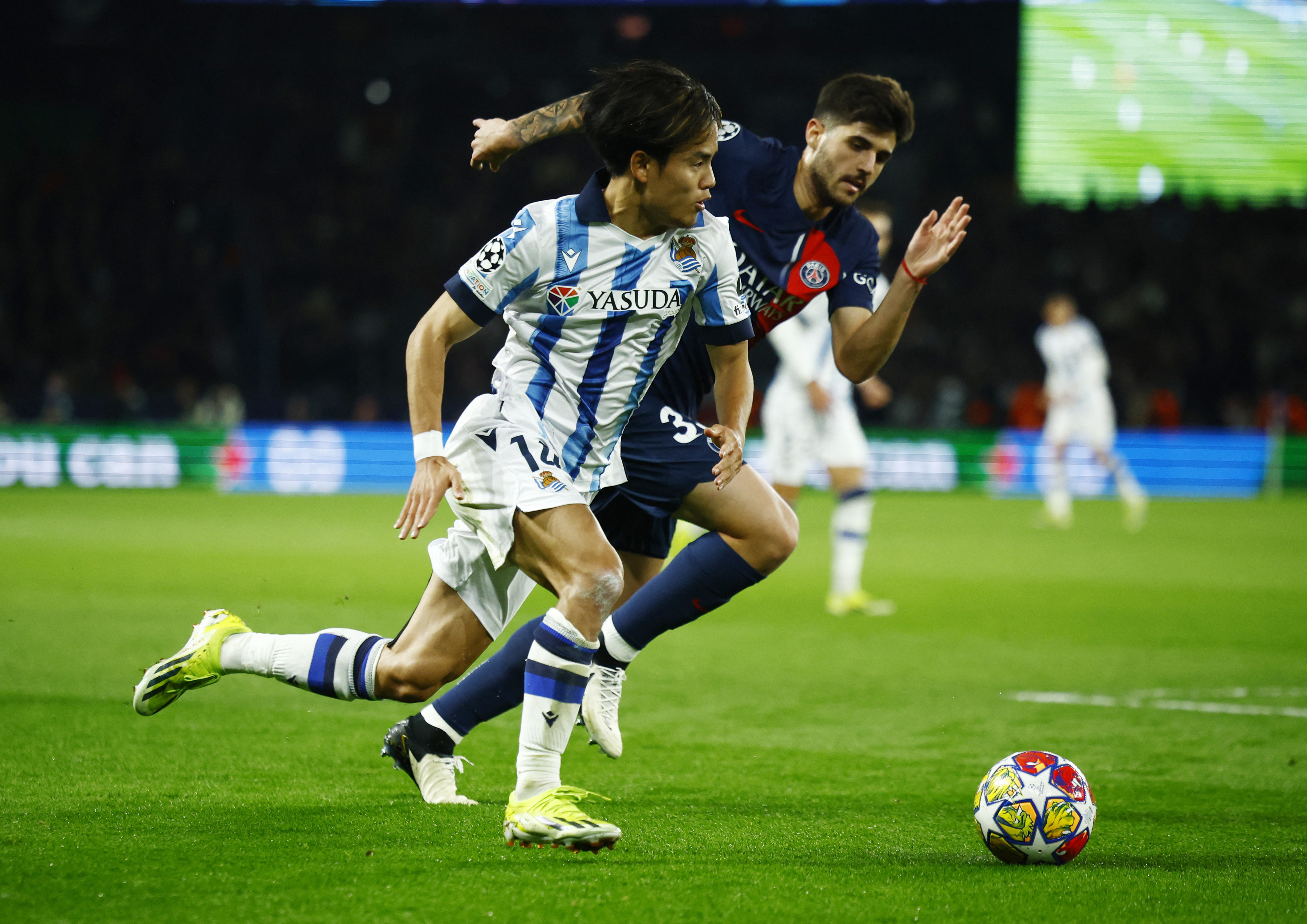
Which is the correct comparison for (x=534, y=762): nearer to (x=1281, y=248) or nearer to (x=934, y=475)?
(x=934, y=475)

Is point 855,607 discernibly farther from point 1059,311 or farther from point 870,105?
point 1059,311

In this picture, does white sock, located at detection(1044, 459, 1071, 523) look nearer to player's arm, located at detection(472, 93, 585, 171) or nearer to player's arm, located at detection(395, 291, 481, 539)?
player's arm, located at detection(472, 93, 585, 171)

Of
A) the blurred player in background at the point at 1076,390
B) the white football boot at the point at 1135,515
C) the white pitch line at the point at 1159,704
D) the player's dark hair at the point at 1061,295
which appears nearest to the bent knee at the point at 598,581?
the white pitch line at the point at 1159,704

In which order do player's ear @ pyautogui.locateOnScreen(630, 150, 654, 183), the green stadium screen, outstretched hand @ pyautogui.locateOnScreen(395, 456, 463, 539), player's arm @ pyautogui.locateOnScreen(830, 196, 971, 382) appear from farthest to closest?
the green stadium screen → player's arm @ pyautogui.locateOnScreen(830, 196, 971, 382) → player's ear @ pyautogui.locateOnScreen(630, 150, 654, 183) → outstretched hand @ pyautogui.locateOnScreen(395, 456, 463, 539)

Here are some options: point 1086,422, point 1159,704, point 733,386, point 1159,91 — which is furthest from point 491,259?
point 1159,91

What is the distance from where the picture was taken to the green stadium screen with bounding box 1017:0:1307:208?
64.1 ft

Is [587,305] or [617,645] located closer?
[587,305]

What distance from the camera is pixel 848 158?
170 inches

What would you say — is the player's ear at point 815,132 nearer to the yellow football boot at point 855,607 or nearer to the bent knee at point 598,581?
the bent knee at point 598,581

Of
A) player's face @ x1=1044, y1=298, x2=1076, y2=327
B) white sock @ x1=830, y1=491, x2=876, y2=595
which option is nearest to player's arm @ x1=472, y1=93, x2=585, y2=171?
white sock @ x1=830, y1=491, x2=876, y2=595

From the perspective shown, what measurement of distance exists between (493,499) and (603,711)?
0.94 metres

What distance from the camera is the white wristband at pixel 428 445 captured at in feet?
11.0

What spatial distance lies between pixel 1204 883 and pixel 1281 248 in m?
22.5

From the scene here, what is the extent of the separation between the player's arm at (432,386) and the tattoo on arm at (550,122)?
658 millimetres
